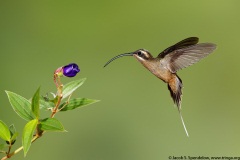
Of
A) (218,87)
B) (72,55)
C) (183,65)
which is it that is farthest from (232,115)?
(183,65)

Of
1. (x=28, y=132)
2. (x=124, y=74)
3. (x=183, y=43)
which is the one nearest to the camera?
(x=28, y=132)

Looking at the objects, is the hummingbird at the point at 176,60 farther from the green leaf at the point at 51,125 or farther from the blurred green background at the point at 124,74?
the blurred green background at the point at 124,74

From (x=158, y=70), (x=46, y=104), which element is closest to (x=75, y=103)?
(x=46, y=104)

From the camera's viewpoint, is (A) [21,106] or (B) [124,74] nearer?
(A) [21,106]

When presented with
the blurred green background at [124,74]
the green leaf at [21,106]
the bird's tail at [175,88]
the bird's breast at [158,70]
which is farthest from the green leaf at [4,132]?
the blurred green background at [124,74]

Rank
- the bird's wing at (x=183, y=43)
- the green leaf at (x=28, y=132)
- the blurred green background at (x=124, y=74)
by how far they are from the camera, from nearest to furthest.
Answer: the green leaf at (x=28, y=132)
the bird's wing at (x=183, y=43)
the blurred green background at (x=124, y=74)

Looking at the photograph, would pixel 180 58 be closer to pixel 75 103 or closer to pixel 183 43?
pixel 183 43
